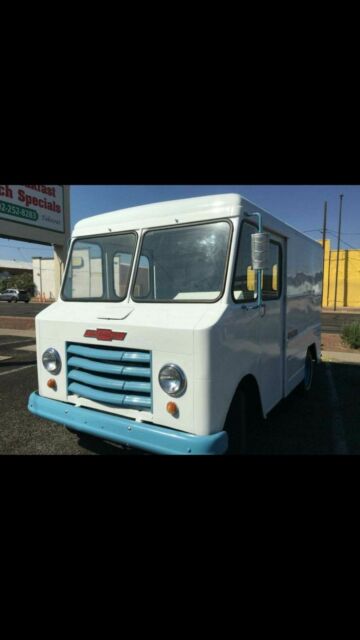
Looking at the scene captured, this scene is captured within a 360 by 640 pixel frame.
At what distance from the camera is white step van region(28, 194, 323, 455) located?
2670mm

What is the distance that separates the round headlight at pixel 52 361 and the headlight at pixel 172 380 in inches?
46.9

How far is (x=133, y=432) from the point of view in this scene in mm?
2764

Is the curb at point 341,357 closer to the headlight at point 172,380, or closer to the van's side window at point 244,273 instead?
the van's side window at point 244,273

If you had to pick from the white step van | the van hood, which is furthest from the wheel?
the van hood

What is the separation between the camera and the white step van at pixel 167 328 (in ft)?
8.76

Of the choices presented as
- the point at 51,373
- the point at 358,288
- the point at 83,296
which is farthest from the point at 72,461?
the point at 358,288

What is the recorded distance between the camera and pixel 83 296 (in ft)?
12.5

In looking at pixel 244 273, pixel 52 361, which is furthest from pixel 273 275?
pixel 52 361

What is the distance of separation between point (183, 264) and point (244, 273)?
56 cm

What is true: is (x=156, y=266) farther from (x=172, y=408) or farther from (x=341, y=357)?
(x=341, y=357)

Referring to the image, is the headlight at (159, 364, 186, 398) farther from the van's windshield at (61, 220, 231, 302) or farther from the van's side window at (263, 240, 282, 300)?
the van's side window at (263, 240, 282, 300)

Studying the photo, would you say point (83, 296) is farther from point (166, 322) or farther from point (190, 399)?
point (190, 399)

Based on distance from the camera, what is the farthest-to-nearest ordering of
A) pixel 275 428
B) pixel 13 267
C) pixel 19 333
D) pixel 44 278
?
pixel 13 267
pixel 44 278
pixel 19 333
pixel 275 428
